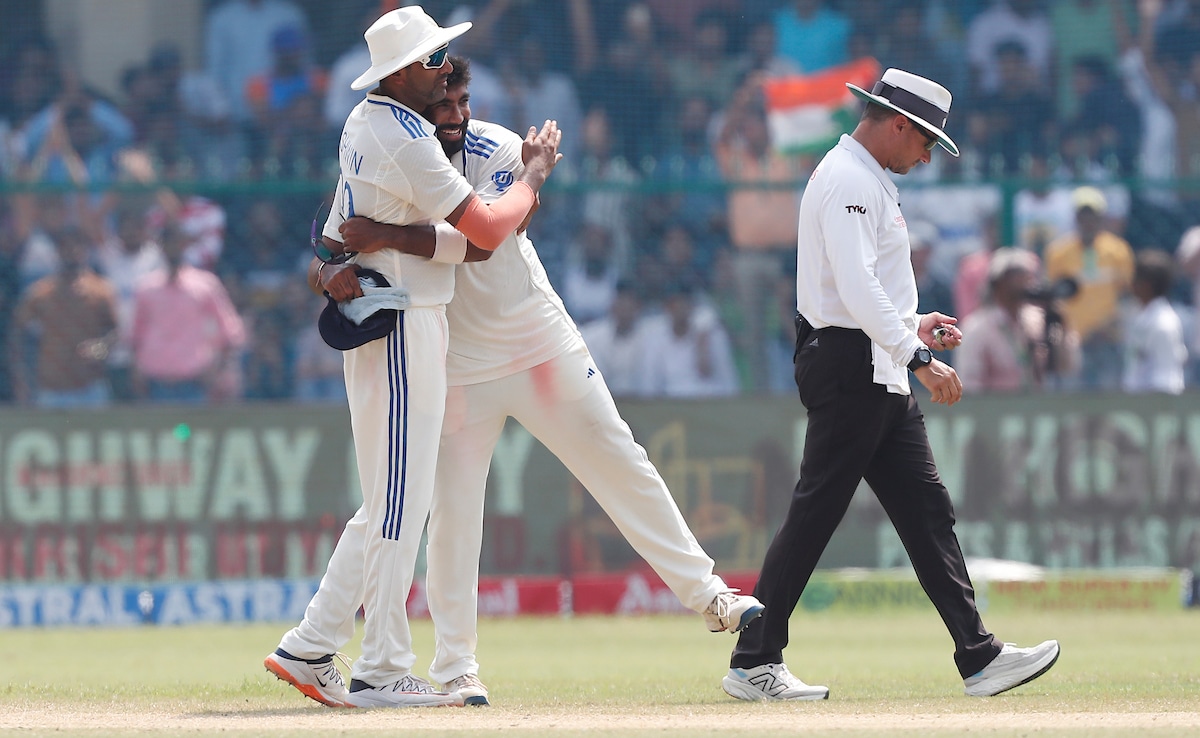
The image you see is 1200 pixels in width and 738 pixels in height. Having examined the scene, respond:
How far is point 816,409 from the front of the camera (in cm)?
704

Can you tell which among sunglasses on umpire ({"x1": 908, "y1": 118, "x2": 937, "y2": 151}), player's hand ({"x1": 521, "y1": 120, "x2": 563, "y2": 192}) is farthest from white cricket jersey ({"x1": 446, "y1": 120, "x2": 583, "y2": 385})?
sunglasses on umpire ({"x1": 908, "y1": 118, "x2": 937, "y2": 151})

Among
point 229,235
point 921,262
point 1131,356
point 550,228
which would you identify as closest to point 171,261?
point 229,235

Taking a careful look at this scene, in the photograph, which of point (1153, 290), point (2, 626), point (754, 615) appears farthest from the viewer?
point (1153, 290)

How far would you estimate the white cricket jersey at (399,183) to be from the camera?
6441mm

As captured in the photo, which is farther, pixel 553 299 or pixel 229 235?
pixel 229 235

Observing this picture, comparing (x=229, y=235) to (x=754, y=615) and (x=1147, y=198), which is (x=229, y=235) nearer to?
(x=1147, y=198)

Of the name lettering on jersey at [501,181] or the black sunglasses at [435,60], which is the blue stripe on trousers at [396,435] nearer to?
the name lettering on jersey at [501,181]

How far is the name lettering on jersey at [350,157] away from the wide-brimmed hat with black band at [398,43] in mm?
230

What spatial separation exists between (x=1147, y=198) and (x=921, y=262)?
1.75m

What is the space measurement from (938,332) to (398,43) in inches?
Result: 89.3

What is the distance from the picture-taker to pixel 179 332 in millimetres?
13625

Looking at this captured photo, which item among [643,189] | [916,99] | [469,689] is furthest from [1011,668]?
[643,189]

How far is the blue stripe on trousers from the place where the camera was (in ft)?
21.4

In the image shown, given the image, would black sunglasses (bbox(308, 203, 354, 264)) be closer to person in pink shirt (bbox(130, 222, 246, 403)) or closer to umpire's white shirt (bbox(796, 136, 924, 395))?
umpire's white shirt (bbox(796, 136, 924, 395))
